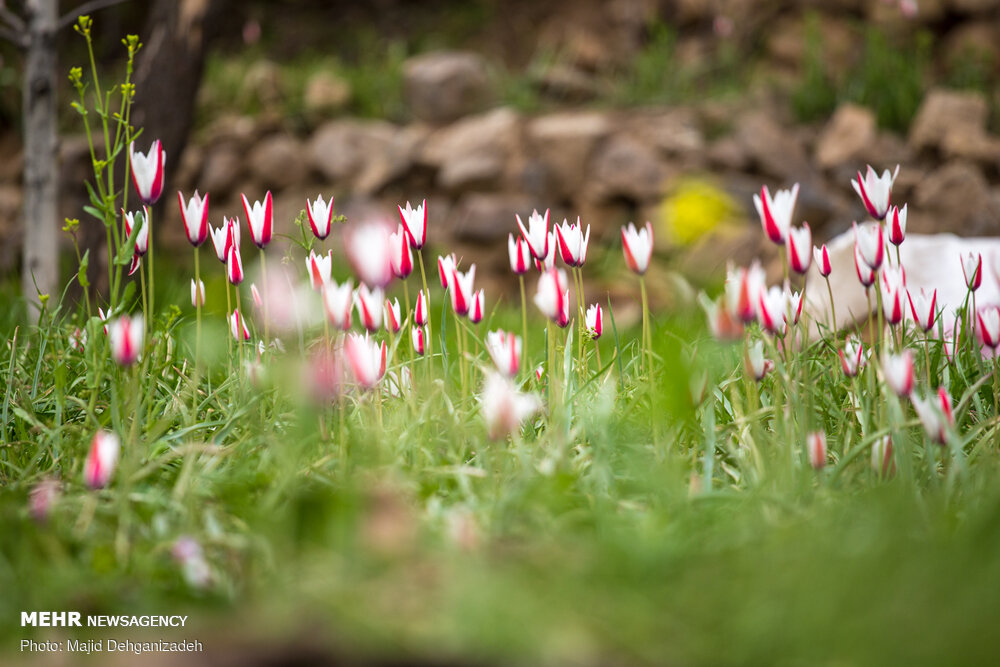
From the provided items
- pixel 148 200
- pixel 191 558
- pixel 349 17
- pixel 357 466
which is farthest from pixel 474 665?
pixel 349 17

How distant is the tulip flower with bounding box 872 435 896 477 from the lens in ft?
4.97

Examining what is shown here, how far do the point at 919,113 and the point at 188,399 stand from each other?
5.80 m

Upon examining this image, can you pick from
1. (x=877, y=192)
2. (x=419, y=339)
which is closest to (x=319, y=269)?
(x=419, y=339)

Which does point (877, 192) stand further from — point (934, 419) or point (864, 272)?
point (934, 419)

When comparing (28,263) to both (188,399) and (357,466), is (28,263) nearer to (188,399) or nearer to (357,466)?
(188,399)

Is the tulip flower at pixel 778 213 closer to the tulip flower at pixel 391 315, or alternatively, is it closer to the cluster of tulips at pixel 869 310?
the cluster of tulips at pixel 869 310

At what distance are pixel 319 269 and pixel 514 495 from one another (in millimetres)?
672

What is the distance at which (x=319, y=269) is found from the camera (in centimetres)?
174

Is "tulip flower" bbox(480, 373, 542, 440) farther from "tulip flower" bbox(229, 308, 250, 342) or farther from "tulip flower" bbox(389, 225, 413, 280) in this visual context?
"tulip flower" bbox(229, 308, 250, 342)

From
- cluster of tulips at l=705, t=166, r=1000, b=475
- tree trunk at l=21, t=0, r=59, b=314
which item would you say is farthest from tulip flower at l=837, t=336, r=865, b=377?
tree trunk at l=21, t=0, r=59, b=314

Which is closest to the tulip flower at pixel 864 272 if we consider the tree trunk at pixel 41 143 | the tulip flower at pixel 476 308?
the tulip flower at pixel 476 308

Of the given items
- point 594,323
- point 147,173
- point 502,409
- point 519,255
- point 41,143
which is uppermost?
point 41,143

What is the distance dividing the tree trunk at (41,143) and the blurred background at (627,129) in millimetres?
1401

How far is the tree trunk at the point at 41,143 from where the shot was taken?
3.86 meters
